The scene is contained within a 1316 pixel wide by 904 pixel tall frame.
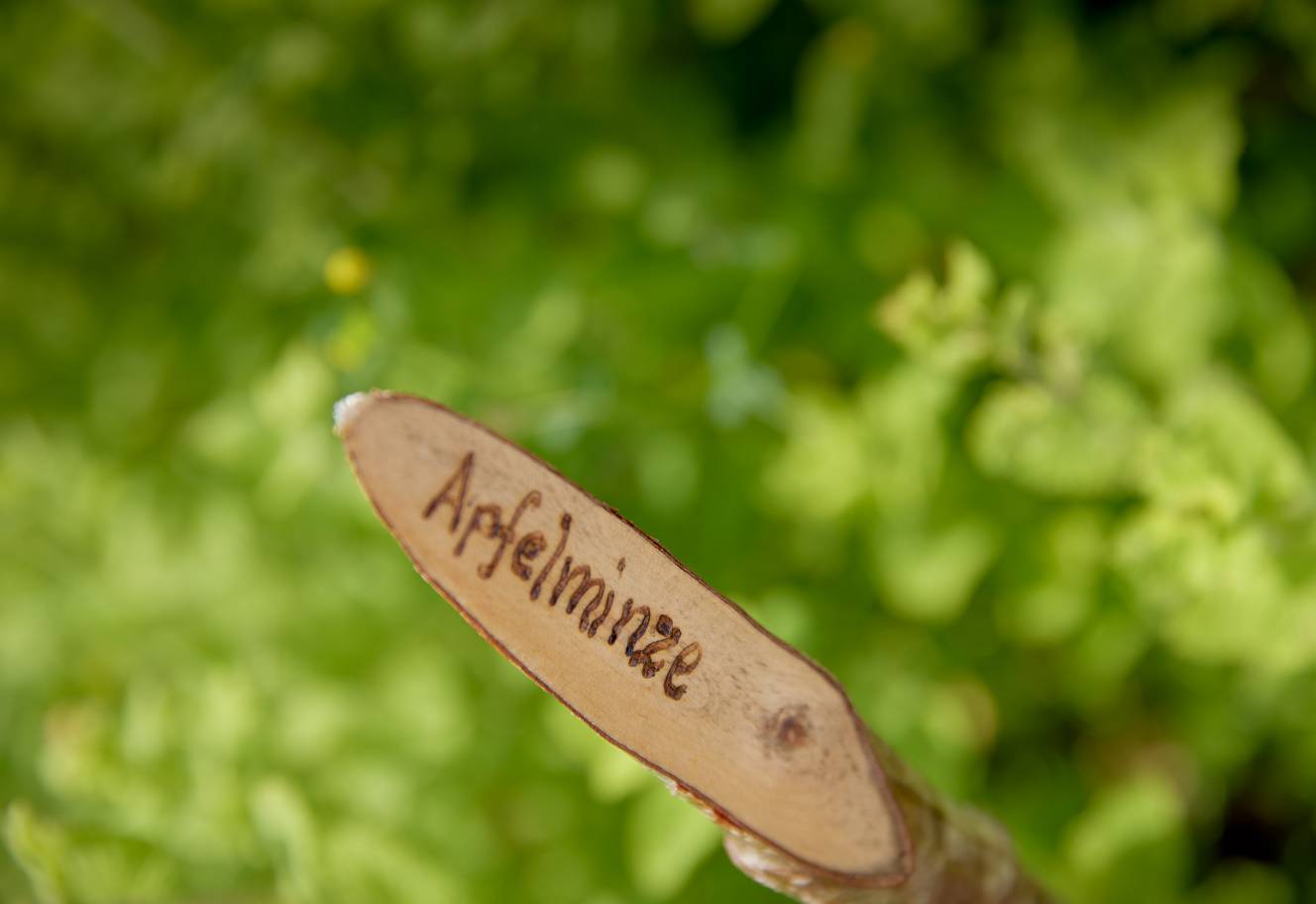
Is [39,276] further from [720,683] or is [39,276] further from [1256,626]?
[1256,626]

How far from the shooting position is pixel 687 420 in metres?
1.47

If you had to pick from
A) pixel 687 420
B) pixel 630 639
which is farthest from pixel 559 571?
pixel 687 420

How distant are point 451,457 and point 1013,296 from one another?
631 mm

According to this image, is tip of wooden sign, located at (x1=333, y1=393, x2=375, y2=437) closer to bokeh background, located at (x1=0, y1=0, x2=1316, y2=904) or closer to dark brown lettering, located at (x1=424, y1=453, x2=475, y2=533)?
dark brown lettering, located at (x1=424, y1=453, x2=475, y2=533)

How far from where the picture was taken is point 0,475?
1.67m

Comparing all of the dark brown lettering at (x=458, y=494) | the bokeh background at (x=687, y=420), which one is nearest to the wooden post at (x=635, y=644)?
the dark brown lettering at (x=458, y=494)

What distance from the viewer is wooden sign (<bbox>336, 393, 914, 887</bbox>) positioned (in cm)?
Result: 52

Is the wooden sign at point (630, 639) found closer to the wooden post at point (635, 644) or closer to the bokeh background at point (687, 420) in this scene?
the wooden post at point (635, 644)

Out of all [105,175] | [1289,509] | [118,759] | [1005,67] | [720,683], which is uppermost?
[1005,67]

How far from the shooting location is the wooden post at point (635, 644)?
52 centimetres

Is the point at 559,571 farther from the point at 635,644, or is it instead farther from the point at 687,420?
the point at 687,420

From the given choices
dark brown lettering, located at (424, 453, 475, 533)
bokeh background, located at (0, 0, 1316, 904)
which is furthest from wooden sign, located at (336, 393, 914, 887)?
bokeh background, located at (0, 0, 1316, 904)

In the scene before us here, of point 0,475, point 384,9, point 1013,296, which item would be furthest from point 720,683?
point 0,475

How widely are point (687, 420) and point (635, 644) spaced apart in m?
0.95
